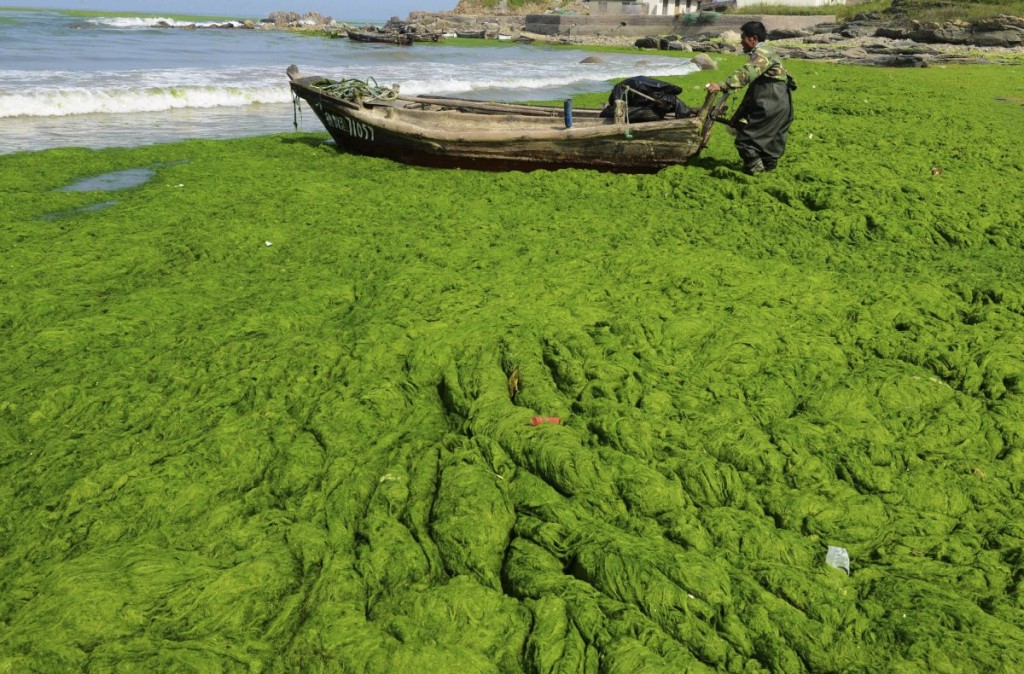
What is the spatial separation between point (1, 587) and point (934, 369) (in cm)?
550

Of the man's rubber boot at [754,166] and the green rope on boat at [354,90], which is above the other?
the green rope on boat at [354,90]

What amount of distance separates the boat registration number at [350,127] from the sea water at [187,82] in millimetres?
1258

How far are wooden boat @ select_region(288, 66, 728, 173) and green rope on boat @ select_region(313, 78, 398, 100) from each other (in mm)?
17

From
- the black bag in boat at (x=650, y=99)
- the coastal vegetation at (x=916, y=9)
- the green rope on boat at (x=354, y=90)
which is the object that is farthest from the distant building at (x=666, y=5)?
the black bag in boat at (x=650, y=99)

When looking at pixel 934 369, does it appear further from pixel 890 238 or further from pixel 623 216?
pixel 623 216

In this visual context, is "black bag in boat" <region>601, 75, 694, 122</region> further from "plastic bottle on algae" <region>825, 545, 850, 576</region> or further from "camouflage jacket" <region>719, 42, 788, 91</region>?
"plastic bottle on algae" <region>825, 545, 850, 576</region>

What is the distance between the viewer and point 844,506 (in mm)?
3055

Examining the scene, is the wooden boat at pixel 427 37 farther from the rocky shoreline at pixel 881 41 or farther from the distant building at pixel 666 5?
the distant building at pixel 666 5

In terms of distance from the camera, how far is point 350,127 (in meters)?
9.82

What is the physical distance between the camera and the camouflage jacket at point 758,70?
712 cm

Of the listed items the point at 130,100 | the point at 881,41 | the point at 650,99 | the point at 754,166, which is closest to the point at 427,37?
the point at 881,41

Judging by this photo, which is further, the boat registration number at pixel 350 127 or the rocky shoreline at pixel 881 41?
the rocky shoreline at pixel 881 41

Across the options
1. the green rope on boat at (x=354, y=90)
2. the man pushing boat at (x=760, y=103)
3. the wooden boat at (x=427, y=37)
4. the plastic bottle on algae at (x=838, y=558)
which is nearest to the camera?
the plastic bottle on algae at (x=838, y=558)

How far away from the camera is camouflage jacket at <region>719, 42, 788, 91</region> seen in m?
7.12
